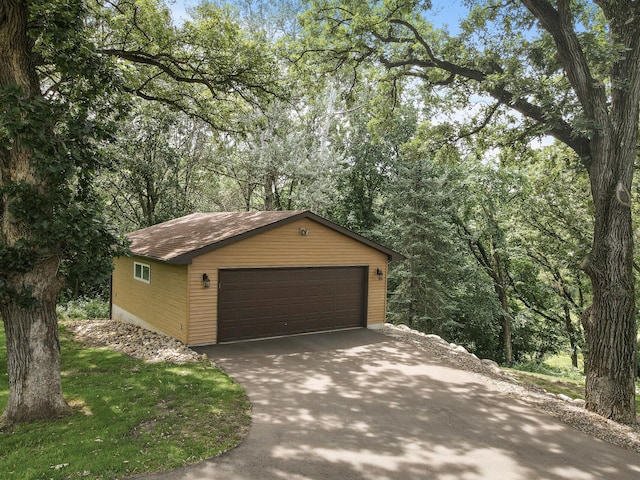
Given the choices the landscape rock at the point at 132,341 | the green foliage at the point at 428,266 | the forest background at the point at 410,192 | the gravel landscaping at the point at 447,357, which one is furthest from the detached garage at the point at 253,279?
the green foliage at the point at 428,266

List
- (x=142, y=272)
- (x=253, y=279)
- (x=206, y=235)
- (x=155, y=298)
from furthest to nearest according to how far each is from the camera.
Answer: (x=142, y=272)
(x=155, y=298)
(x=206, y=235)
(x=253, y=279)

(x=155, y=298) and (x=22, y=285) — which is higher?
(x=22, y=285)

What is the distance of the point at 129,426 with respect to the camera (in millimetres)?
5566

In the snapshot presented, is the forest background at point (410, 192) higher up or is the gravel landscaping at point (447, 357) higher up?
the forest background at point (410, 192)

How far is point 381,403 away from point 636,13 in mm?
8382

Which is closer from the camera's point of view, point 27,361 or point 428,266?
point 27,361

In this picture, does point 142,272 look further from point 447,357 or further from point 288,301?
point 447,357

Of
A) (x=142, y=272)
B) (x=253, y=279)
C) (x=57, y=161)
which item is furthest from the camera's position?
(x=142, y=272)

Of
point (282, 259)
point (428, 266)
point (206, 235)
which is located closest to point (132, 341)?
point (206, 235)

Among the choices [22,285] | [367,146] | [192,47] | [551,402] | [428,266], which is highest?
[367,146]

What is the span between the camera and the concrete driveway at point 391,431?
4.95 meters

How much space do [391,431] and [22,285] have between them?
5386mm

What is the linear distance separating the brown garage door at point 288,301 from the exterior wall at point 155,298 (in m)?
0.95

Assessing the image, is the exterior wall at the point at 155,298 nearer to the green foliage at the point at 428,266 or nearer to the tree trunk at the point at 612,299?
the tree trunk at the point at 612,299
